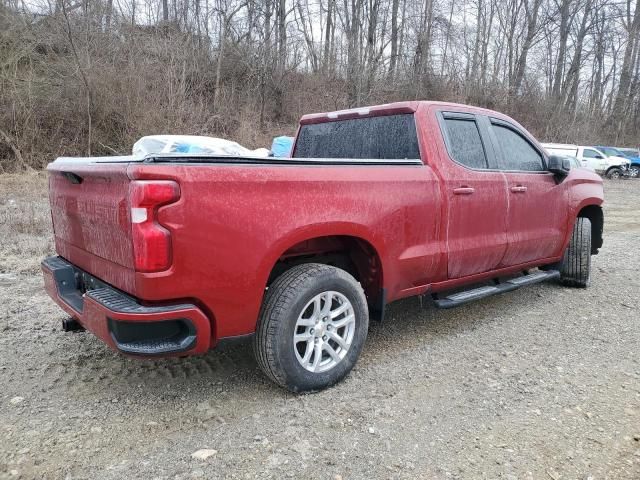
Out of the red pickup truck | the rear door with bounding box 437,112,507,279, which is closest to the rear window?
the red pickup truck

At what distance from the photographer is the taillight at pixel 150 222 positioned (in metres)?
2.35

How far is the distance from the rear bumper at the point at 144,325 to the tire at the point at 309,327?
399 millimetres

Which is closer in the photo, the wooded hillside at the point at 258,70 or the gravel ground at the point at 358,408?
the gravel ground at the point at 358,408

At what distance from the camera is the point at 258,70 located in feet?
68.2

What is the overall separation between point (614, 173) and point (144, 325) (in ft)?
91.5

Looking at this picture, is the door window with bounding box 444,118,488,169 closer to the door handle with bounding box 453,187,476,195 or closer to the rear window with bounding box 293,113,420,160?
the door handle with bounding box 453,187,476,195

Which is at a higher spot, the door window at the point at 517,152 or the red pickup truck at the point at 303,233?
the door window at the point at 517,152

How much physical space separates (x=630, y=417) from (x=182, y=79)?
56.9 feet

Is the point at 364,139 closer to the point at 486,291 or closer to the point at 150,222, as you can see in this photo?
the point at 486,291

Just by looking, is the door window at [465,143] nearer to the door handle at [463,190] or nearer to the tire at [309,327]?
the door handle at [463,190]

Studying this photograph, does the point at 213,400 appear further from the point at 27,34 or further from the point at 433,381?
the point at 27,34

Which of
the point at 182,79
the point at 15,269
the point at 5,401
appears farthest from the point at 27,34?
the point at 5,401

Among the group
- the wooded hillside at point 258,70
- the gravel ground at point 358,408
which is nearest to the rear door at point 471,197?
the gravel ground at point 358,408

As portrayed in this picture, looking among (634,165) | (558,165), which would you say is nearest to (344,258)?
(558,165)
